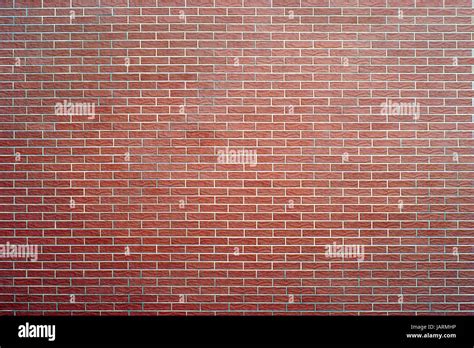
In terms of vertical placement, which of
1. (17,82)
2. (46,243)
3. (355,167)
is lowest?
(46,243)

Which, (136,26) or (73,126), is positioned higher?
(136,26)

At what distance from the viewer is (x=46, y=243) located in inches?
186

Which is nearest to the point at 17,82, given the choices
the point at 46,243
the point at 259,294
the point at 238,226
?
the point at 46,243

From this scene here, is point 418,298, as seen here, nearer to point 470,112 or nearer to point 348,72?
point 470,112

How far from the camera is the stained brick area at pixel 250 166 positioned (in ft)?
15.3

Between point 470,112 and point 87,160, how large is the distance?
4.04m

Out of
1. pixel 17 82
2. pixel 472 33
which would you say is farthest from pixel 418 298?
pixel 17 82

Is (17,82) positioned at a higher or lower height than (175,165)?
higher

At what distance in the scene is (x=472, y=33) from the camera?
4723mm

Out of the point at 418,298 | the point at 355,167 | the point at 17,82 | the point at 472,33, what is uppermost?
the point at 472,33

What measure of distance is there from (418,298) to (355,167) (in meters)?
1.50

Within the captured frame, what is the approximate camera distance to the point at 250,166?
185 inches

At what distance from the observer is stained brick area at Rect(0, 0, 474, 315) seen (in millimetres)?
4676
